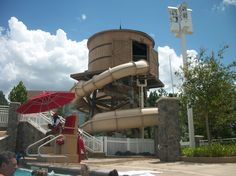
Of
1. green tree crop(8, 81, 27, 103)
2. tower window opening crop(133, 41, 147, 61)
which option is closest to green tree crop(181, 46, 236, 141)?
tower window opening crop(133, 41, 147, 61)

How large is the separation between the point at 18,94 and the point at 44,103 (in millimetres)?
29717

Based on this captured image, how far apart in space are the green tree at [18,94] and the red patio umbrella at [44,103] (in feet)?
94.4

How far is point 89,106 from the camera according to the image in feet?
115

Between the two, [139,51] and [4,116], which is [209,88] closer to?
[4,116]

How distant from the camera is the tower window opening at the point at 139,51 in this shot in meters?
36.6

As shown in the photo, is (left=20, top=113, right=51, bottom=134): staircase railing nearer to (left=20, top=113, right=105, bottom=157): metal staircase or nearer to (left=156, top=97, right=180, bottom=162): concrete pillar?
(left=20, top=113, right=105, bottom=157): metal staircase

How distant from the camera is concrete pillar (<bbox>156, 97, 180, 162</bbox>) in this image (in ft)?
53.5

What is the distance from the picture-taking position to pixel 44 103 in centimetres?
1589

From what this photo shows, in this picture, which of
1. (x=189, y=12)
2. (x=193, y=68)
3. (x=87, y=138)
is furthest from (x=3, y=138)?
(x=189, y=12)

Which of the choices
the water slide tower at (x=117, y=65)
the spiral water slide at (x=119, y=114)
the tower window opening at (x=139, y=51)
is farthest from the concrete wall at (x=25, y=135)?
the tower window opening at (x=139, y=51)

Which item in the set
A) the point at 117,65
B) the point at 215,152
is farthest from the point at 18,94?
the point at 215,152

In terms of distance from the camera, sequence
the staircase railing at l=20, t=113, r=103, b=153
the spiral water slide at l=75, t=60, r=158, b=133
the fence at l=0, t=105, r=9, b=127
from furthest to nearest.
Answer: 1. the spiral water slide at l=75, t=60, r=158, b=133
2. the fence at l=0, t=105, r=9, b=127
3. the staircase railing at l=20, t=113, r=103, b=153

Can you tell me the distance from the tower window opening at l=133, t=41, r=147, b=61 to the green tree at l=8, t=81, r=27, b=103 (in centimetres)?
1654

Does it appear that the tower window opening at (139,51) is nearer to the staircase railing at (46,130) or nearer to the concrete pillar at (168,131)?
the staircase railing at (46,130)
